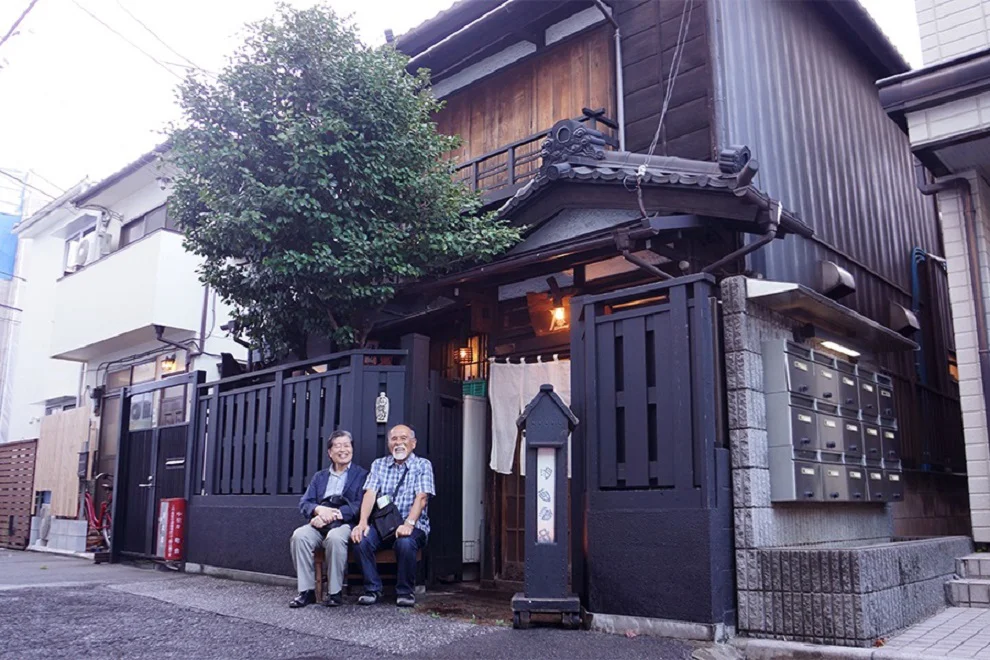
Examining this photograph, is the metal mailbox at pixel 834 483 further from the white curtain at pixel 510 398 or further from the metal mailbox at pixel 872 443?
the white curtain at pixel 510 398

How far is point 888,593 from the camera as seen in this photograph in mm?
5875

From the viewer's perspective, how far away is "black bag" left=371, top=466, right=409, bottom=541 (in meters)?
7.91

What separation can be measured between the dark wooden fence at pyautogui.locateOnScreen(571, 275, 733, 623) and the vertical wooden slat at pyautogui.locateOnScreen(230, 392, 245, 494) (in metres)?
5.19

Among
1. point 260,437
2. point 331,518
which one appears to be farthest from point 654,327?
point 260,437

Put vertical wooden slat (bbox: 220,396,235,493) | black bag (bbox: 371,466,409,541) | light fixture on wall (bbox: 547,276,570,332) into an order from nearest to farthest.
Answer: black bag (bbox: 371,466,409,541) → light fixture on wall (bbox: 547,276,570,332) → vertical wooden slat (bbox: 220,396,235,493)

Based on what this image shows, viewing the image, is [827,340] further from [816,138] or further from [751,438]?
[816,138]

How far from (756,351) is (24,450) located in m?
17.2

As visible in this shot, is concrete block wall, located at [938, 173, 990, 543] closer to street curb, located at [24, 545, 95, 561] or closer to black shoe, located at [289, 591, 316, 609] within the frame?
black shoe, located at [289, 591, 316, 609]

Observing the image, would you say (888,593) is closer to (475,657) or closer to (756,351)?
(756,351)

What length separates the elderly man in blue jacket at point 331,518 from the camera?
7.68 metres

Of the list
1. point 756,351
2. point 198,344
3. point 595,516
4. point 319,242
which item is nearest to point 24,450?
point 198,344

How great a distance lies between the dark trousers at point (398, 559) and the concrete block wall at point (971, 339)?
5510 millimetres

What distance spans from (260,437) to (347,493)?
247 cm

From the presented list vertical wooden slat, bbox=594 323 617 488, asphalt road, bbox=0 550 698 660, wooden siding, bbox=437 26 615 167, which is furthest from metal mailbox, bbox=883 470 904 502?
wooden siding, bbox=437 26 615 167
